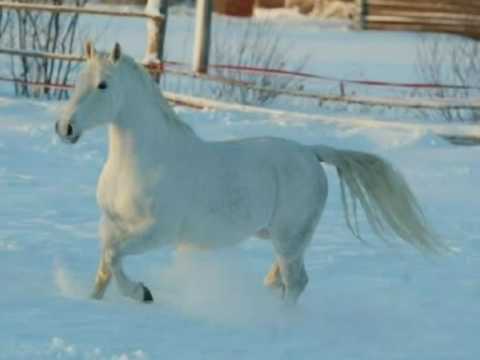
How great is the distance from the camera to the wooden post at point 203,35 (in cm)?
1314

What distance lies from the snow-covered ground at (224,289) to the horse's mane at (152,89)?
66 centimetres

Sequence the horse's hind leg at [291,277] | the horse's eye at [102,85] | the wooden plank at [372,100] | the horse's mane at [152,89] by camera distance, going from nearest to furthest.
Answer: the horse's eye at [102,85], the horse's mane at [152,89], the horse's hind leg at [291,277], the wooden plank at [372,100]

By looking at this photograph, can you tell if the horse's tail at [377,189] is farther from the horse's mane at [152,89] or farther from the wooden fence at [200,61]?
the wooden fence at [200,61]

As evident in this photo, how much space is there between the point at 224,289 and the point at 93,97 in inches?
49.1

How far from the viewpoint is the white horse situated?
5.61 metres

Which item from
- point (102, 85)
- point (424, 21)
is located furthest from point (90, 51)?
point (424, 21)

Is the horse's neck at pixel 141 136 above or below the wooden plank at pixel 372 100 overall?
above

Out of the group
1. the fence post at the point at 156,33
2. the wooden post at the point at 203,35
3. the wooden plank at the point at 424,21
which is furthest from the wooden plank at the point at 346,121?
the wooden plank at the point at 424,21

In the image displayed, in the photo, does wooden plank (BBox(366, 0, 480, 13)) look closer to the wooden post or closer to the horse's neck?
the wooden post

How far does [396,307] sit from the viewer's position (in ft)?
20.6

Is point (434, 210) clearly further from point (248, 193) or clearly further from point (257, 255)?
point (248, 193)

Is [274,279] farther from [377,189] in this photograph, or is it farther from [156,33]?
[156,33]

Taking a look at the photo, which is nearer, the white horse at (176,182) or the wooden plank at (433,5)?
the white horse at (176,182)

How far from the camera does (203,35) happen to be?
13141mm
